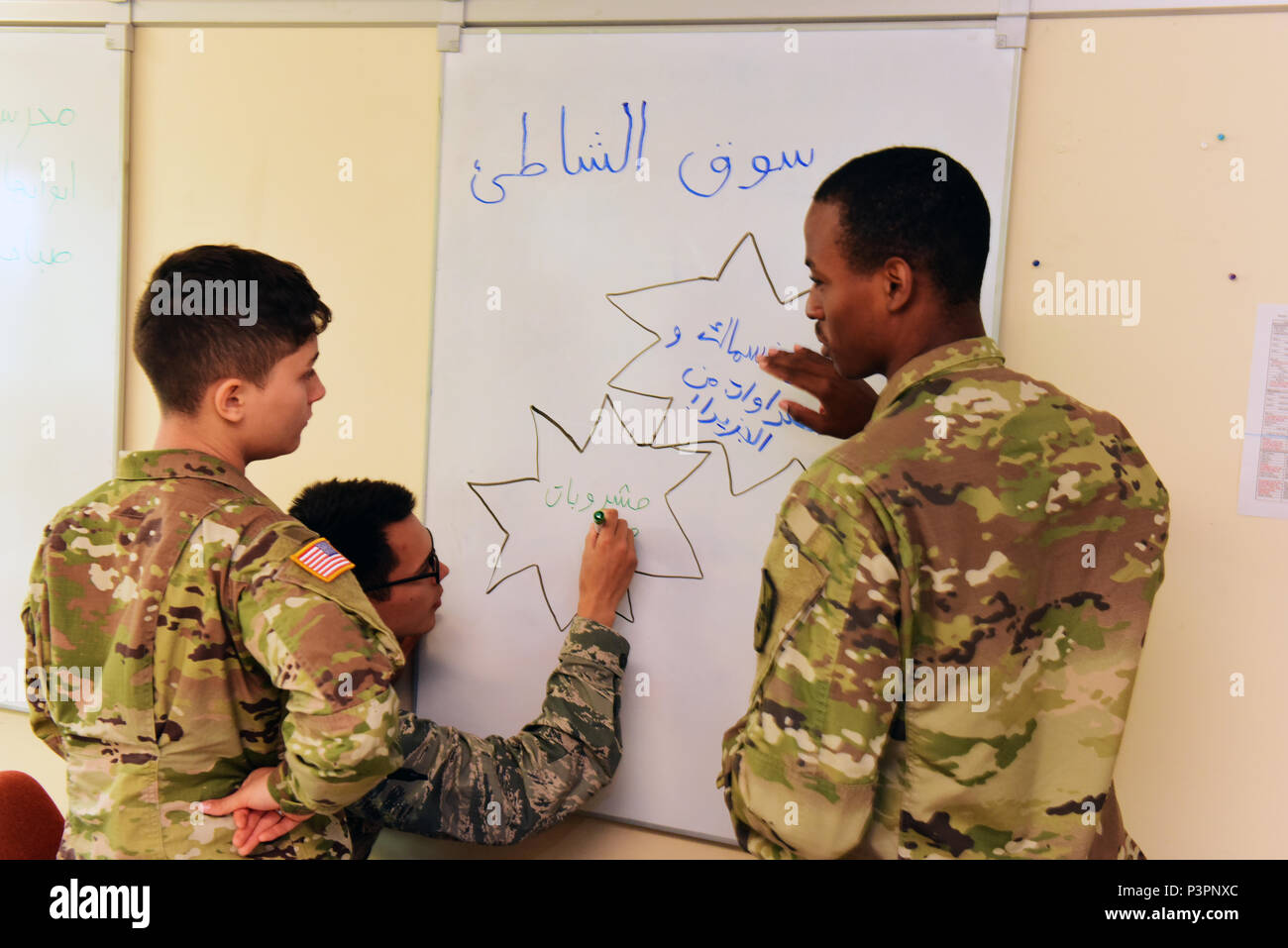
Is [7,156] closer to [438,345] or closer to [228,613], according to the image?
[438,345]

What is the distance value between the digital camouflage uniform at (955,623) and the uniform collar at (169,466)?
0.72 m

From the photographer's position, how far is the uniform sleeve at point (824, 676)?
100 cm

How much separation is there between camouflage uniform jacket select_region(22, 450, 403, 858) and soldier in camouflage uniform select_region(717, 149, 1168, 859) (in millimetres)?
497

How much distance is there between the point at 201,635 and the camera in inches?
43.4

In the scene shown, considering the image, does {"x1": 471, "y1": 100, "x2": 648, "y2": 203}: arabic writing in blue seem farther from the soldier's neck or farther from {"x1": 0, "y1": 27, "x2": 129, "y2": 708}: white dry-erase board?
{"x1": 0, "y1": 27, "x2": 129, "y2": 708}: white dry-erase board

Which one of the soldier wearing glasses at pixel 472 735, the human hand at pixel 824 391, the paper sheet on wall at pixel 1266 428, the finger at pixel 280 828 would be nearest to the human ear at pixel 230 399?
the soldier wearing glasses at pixel 472 735

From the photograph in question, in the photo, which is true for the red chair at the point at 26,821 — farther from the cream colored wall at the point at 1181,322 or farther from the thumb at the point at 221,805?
the cream colored wall at the point at 1181,322

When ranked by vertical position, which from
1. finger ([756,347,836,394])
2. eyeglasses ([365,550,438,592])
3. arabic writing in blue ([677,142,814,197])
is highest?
arabic writing in blue ([677,142,814,197])

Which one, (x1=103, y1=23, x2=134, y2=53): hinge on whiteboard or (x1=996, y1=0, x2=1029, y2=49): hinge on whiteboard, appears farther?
(x1=103, y1=23, x2=134, y2=53): hinge on whiteboard

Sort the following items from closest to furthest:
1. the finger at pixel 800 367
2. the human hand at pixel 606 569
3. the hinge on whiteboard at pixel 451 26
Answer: the finger at pixel 800 367
the human hand at pixel 606 569
the hinge on whiteboard at pixel 451 26

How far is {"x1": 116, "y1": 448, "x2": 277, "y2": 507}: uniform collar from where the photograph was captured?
44.9 inches

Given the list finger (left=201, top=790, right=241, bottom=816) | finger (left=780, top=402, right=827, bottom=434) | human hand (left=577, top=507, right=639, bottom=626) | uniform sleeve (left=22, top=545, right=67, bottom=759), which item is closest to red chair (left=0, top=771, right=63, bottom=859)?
uniform sleeve (left=22, top=545, right=67, bottom=759)
